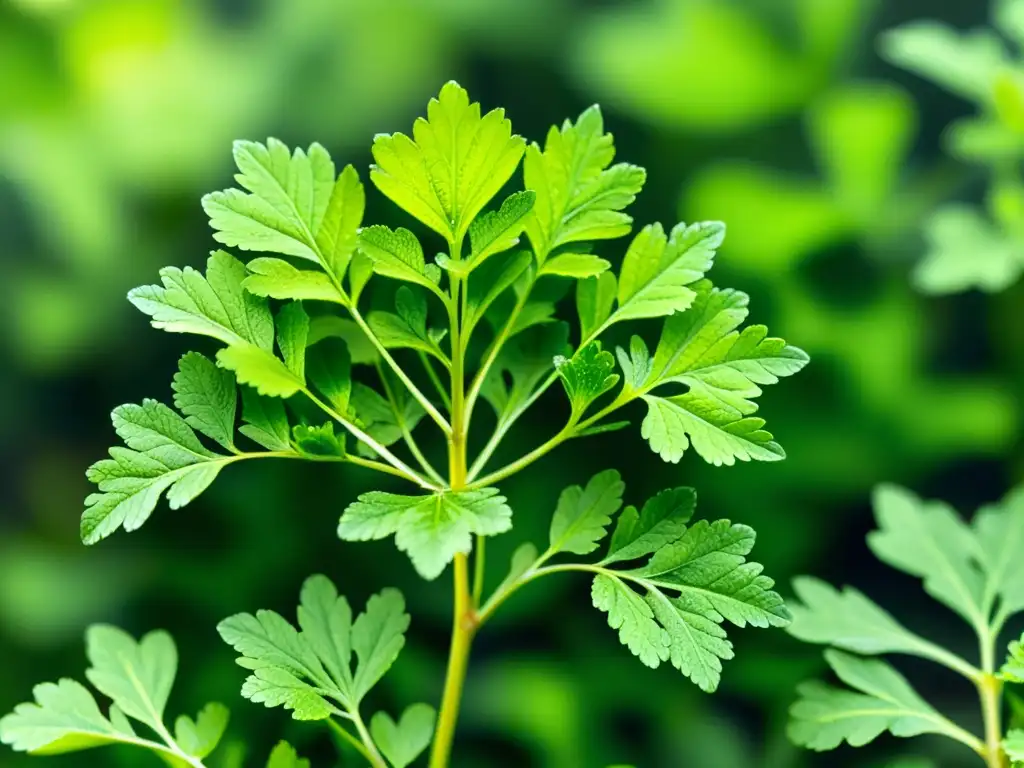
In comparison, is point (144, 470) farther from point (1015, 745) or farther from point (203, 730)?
point (1015, 745)

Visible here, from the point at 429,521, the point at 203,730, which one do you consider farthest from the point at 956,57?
the point at 203,730

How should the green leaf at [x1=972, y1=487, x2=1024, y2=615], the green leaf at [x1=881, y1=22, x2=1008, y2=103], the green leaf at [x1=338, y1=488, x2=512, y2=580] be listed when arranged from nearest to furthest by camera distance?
the green leaf at [x1=338, y1=488, x2=512, y2=580], the green leaf at [x1=972, y1=487, x2=1024, y2=615], the green leaf at [x1=881, y1=22, x2=1008, y2=103]

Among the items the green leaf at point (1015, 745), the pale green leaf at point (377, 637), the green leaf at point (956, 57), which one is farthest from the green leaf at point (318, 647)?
the green leaf at point (956, 57)

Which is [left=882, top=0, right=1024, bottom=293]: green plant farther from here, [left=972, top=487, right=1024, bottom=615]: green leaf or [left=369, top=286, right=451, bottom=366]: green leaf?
[left=369, top=286, right=451, bottom=366]: green leaf

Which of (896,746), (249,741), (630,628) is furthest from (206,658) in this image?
(896,746)

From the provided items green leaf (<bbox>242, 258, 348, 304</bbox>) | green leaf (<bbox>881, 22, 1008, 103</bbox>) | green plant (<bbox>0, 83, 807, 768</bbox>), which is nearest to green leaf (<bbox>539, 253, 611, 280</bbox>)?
green plant (<bbox>0, 83, 807, 768</bbox>)
